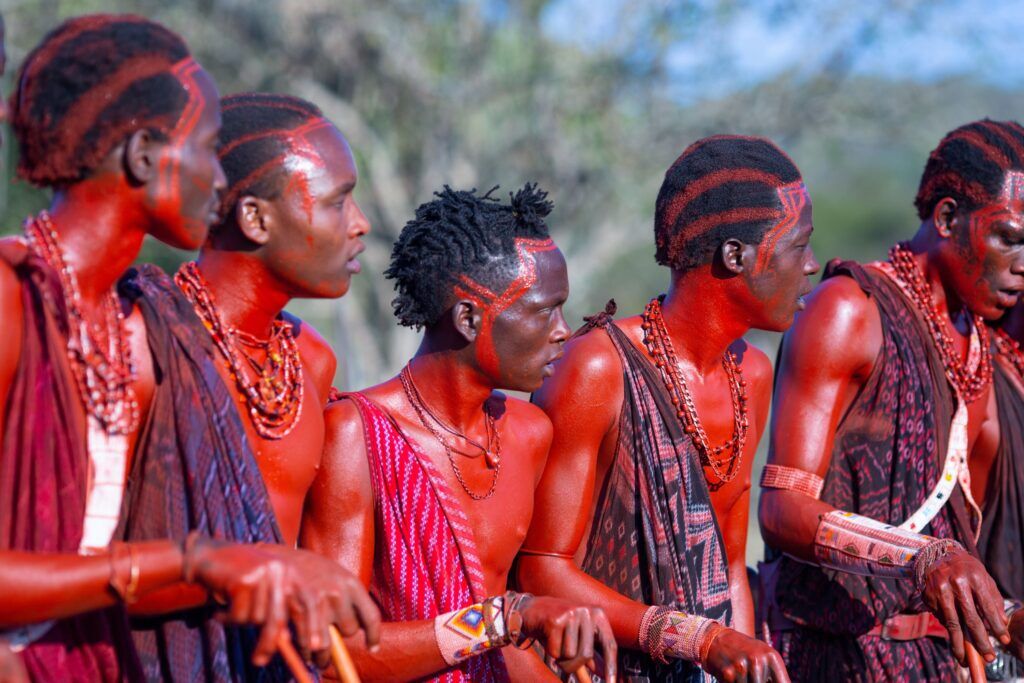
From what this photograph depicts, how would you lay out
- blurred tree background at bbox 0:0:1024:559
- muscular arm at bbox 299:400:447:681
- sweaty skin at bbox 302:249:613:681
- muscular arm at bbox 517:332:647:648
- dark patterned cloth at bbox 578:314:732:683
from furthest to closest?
blurred tree background at bbox 0:0:1024:559 < dark patterned cloth at bbox 578:314:732:683 < muscular arm at bbox 517:332:647:648 < sweaty skin at bbox 302:249:613:681 < muscular arm at bbox 299:400:447:681

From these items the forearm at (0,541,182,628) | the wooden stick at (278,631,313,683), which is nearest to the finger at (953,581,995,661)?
the wooden stick at (278,631,313,683)

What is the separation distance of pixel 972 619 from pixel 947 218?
1.65 m

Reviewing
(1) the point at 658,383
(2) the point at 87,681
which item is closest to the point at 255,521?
(2) the point at 87,681

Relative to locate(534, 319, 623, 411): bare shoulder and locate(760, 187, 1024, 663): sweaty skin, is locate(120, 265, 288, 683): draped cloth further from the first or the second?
locate(760, 187, 1024, 663): sweaty skin

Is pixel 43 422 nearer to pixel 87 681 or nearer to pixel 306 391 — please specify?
pixel 87 681

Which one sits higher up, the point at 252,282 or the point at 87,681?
the point at 252,282

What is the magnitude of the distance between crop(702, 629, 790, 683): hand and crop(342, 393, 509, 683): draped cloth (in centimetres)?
65

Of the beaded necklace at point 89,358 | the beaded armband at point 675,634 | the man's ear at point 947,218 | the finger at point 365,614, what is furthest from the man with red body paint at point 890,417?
the beaded necklace at point 89,358

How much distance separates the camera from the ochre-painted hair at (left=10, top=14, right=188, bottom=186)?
9.42 feet

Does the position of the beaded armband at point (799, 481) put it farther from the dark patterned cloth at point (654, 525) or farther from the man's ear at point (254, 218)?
the man's ear at point (254, 218)

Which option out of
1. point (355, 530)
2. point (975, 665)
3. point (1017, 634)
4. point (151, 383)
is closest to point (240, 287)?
point (151, 383)

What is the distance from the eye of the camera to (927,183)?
→ 510 centimetres

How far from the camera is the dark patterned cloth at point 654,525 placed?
4.21m

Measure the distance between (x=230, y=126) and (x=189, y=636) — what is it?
1298mm
